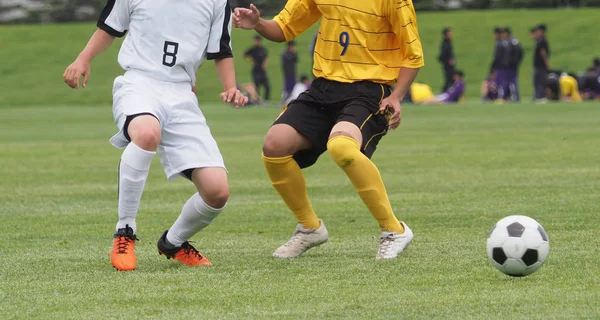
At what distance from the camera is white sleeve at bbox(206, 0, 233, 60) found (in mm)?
6828

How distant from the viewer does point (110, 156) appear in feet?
51.4

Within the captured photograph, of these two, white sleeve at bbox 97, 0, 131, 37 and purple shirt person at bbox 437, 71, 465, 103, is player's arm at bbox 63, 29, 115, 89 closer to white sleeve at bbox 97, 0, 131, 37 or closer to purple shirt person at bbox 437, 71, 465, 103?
white sleeve at bbox 97, 0, 131, 37

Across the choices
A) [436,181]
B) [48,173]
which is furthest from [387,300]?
[48,173]

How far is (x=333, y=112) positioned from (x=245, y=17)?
83cm

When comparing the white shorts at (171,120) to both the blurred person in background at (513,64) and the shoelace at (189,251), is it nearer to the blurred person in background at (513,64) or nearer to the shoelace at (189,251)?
the shoelace at (189,251)

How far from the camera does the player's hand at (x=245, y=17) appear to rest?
723 cm

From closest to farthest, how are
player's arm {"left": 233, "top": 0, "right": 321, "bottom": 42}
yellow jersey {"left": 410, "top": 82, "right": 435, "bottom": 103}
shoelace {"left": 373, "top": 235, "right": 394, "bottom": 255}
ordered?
1. shoelace {"left": 373, "top": 235, "right": 394, "bottom": 255}
2. player's arm {"left": 233, "top": 0, "right": 321, "bottom": 42}
3. yellow jersey {"left": 410, "top": 82, "right": 435, "bottom": 103}

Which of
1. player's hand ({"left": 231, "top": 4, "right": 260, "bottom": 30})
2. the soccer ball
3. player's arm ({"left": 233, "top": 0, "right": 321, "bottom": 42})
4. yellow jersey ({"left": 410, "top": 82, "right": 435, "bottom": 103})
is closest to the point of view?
the soccer ball

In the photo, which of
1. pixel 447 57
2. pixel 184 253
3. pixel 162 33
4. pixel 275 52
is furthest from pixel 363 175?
pixel 275 52

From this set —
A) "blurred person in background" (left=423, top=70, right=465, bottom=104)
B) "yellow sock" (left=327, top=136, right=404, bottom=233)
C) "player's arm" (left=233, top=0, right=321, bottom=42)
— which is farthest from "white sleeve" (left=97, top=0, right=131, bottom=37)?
"blurred person in background" (left=423, top=70, right=465, bottom=104)

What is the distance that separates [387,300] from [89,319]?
51.8 inches

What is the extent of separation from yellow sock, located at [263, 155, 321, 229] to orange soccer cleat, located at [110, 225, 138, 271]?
3.25 ft

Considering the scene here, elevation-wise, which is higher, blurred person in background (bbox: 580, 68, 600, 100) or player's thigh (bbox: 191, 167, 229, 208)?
player's thigh (bbox: 191, 167, 229, 208)

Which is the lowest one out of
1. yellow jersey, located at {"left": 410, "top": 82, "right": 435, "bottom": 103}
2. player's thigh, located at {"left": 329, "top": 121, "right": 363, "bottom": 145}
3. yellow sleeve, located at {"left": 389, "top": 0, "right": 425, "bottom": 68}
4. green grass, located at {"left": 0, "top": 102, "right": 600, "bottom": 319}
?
yellow jersey, located at {"left": 410, "top": 82, "right": 435, "bottom": 103}
